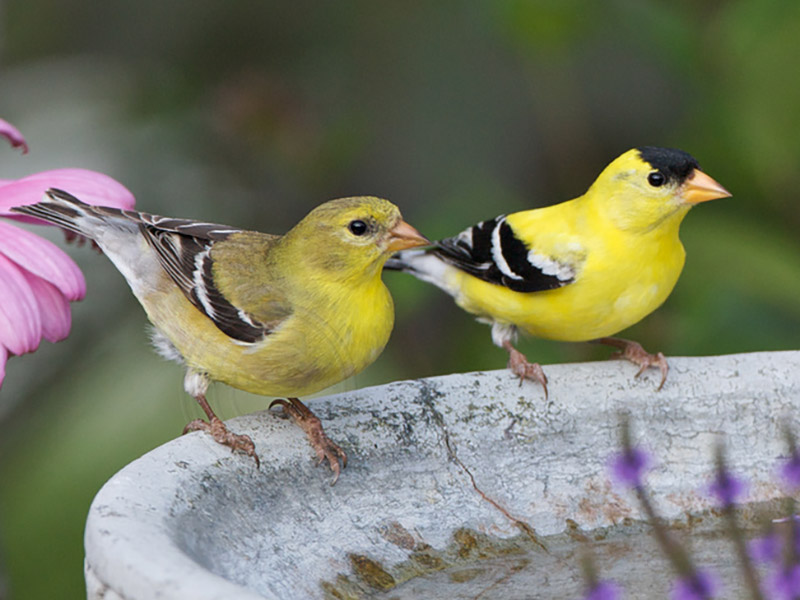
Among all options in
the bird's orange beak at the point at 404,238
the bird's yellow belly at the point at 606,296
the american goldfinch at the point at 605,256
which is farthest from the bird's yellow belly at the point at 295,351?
the bird's yellow belly at the point at 606,296

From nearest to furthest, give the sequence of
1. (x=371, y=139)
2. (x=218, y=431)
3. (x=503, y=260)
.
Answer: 1. (x=218, y=431)
2. (x=503, y=260)
3. (x=371, y=139)

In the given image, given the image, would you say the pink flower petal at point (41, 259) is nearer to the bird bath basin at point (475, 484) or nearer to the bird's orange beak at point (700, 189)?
the bird bath basin at point (475, 484)

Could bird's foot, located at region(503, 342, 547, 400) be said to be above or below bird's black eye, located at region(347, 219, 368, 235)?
below

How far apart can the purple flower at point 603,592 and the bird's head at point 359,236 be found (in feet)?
2.47

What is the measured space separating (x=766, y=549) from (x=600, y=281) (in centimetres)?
99

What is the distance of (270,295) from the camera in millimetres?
2055

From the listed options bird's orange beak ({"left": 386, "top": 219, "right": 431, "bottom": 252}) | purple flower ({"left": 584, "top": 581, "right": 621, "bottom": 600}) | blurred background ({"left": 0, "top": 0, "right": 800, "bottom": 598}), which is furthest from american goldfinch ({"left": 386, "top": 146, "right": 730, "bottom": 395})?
purple flower ({"left": 584, "top": 581, "right": 621, "bottom": 600})

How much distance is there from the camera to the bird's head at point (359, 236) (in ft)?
6.68

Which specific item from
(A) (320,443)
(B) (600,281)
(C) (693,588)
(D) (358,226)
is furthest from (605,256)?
(C) (693,588)

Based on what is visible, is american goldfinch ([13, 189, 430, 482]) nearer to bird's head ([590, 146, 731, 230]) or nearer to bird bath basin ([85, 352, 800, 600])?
bird bath basin ([85, 352, 800, 600])

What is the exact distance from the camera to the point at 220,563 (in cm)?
139

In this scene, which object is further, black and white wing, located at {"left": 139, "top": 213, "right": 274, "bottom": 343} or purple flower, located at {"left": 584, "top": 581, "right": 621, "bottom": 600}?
black and white wing, located at {"left": 139, "top": 213, "right": 274, "bottom": 343}

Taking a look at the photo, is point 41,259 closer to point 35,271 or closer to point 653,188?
point 35,271

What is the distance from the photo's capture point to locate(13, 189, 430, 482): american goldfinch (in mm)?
1971
